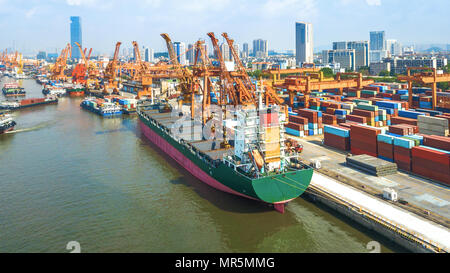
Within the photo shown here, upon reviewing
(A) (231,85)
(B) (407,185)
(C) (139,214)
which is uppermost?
(A) (231,85)

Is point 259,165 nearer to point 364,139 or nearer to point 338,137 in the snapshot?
point 364,139

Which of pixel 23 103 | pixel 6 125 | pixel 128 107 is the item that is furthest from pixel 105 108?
pixel 23 103

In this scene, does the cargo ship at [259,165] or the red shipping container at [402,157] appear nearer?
the cargo ship at [259,165]

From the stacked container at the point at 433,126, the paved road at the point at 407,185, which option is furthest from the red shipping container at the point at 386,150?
the stacked container at the point at 433,126

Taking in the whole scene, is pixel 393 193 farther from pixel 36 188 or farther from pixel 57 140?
pixel 57 140

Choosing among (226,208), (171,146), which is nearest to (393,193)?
(226,208)

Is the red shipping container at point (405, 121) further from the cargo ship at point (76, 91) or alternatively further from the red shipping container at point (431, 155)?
the cargo ship at point (76, 91)

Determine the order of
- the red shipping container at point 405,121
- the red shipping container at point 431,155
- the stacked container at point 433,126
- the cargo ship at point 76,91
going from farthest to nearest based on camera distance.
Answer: the cargo ship at point 76,91, the red shipping container at point 405,121, the stacked container at point 433,126, the red shipping container at point 431,155

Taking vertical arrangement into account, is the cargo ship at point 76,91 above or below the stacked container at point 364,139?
above
